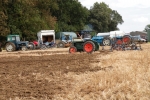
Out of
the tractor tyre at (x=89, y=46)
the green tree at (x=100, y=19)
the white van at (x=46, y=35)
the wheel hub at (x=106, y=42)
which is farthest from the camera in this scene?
the green tree at (x=100, y=19)

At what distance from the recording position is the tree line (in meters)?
40.7

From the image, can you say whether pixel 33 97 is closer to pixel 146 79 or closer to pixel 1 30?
pixel 146 79

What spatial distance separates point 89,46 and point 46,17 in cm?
3466

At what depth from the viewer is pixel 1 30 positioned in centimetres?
3844

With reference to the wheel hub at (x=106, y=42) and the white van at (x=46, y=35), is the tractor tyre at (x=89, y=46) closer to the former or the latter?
the wheel hub at (x=106, y=42)

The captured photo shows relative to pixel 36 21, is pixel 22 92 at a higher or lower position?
lower

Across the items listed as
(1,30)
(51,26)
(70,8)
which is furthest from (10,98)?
(70,8)

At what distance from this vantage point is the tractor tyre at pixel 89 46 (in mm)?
19344

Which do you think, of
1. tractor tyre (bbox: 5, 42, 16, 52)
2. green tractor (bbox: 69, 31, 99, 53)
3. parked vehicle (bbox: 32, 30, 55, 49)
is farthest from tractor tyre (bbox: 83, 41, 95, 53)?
parked vehicle (bbox: 32, 30, 55, 49)

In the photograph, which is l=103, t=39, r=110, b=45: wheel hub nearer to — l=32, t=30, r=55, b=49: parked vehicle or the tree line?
l=32, t=30, r=55, b=49: parked vehicle

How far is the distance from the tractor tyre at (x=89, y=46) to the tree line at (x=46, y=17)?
2162cm

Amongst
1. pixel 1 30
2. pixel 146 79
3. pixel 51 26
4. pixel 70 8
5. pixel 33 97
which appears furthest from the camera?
pixel 70 8

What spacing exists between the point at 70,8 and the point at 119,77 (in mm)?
57852

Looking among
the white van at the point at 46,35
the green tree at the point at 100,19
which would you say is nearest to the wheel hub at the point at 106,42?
the white van at the point at 46,35
